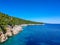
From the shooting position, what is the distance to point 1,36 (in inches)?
1774

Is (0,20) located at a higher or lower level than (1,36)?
higher

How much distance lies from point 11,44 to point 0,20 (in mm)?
20313

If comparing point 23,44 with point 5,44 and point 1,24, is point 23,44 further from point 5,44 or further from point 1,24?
point 1,24

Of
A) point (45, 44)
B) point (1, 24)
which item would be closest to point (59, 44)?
point (45, 44)

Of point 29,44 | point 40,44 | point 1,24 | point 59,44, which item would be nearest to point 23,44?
point 29,44

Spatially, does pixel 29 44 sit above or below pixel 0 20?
below

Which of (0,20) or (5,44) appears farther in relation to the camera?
(0,20)

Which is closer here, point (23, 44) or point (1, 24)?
point (23, 44)

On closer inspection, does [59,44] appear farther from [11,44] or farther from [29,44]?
[11,44]

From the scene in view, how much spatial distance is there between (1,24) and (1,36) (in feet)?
47.4

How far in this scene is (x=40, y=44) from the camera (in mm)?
43719

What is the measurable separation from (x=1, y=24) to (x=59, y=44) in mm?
27993

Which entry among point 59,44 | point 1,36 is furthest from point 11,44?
point 59,44

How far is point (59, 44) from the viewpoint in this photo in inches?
1745
